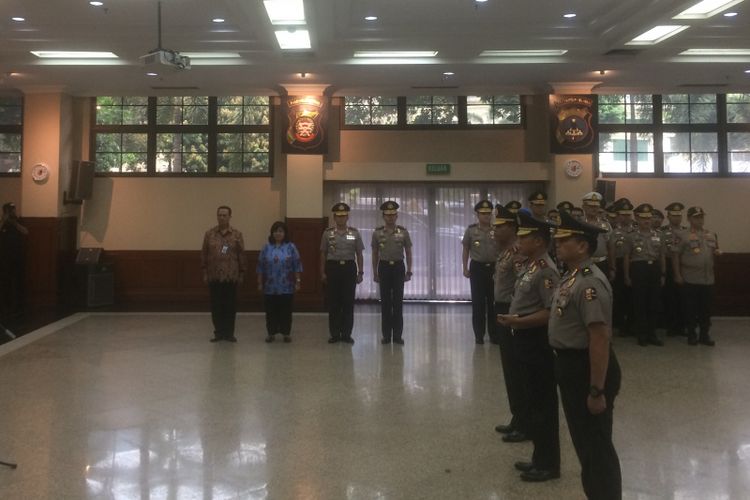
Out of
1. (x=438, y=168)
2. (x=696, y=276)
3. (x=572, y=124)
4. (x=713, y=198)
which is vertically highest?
(x=572, y=124)

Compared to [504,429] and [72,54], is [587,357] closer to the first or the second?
[504,429]

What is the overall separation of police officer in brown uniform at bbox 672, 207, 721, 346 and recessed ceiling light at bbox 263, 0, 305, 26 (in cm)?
532

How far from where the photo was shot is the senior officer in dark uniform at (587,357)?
246 cm

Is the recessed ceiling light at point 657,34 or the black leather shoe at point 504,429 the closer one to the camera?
the black leather shoe at point 504,429

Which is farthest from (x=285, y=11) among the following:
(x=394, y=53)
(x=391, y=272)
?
(x=391, y=272)

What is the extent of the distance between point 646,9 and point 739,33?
1.95 metres

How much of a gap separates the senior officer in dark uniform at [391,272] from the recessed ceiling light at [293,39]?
2.46 metres

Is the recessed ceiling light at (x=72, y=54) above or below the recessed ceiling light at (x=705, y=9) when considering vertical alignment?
above

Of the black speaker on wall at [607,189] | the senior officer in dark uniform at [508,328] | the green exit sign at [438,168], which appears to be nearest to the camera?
the senior officer in dark uniform at [508,328]

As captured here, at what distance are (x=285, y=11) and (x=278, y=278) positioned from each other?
3.09 meters

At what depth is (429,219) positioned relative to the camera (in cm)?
1053

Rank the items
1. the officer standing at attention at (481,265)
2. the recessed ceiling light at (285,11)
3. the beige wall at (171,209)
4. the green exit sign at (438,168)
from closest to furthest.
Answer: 1. the recessed ceiling light at (285,11)
2. the officer standing at attention at (481,265)
3. the green exit sign at (438,168)
4. the beige wall at (171,209)

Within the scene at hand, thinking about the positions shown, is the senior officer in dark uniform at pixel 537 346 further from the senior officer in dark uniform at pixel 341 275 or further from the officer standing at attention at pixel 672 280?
the officer standing at attention at pixel 672 280

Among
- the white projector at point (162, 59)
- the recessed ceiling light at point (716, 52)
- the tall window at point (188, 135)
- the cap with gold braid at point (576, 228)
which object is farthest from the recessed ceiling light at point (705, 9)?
the tall window at point (188, 135)
